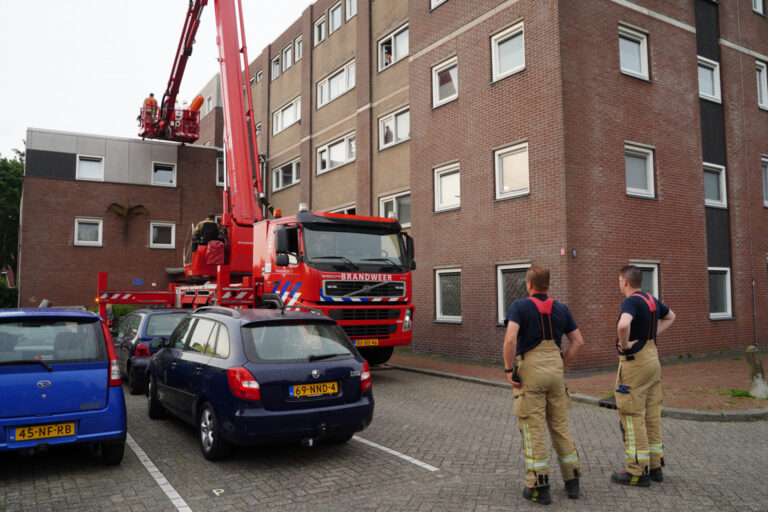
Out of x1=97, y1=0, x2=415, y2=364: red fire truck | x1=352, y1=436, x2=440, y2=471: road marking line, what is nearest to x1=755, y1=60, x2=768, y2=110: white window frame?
x1=97, y1=0, x2=415, y2=364: red fire truck

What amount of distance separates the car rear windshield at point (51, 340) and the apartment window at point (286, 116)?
2182cm

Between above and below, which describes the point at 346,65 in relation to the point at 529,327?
above

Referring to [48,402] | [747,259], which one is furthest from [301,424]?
[747,259]

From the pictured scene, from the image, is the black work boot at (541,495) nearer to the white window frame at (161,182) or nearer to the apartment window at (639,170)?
the apartment window at (639,170)

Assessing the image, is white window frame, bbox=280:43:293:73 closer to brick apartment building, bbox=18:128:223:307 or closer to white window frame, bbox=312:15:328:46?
white window frame, bbox=312:15:328:46

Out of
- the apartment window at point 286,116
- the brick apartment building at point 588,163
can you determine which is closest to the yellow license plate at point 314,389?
the brick apartment building at point 588,163

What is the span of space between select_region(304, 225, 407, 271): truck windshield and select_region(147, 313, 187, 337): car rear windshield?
2620 millimetres

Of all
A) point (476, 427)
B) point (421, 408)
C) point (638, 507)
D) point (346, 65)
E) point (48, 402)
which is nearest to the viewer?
point (638, 507)

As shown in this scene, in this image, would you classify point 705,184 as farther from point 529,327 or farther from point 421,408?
point 529,327

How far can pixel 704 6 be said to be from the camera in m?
15.8

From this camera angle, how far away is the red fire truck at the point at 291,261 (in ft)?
34.3

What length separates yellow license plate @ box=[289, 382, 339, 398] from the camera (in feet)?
18.4

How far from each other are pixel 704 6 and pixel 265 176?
20.1 metres

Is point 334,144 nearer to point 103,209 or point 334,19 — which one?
point 334,19
